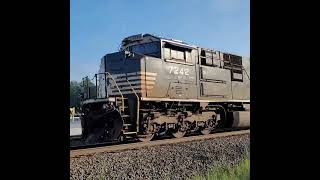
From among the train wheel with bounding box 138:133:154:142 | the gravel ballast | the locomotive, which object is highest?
the locomotive

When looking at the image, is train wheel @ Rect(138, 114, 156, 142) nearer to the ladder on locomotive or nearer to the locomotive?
the locomotive

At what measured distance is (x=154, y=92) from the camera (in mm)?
10539

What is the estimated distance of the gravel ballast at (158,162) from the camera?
5.73m

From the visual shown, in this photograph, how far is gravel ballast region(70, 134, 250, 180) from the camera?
18.8 feet

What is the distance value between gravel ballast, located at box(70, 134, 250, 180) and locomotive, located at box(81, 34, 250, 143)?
1.54 metres

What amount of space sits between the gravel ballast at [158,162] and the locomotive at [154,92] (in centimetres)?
154

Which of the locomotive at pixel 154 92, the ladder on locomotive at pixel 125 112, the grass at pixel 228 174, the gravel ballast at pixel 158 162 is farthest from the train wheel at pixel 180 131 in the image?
the grass at pixel 228 174

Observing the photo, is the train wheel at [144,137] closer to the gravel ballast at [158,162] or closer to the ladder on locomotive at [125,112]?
the ladder on locomotive at [125,112]

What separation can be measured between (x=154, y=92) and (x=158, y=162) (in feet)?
13.3

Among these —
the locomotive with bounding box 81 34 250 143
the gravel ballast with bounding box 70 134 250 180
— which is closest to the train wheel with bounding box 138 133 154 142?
the locomotive with bounding box 81 34 250 143
